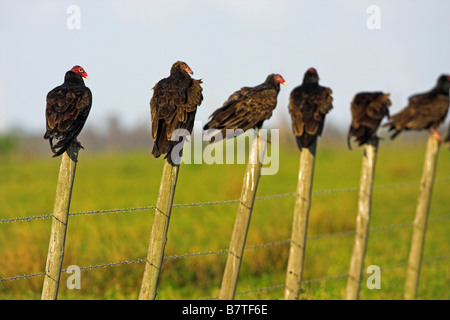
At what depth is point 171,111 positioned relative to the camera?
369 centimetres

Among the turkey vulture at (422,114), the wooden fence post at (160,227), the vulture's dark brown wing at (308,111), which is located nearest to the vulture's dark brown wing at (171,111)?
the wooden fence post at (160,227)

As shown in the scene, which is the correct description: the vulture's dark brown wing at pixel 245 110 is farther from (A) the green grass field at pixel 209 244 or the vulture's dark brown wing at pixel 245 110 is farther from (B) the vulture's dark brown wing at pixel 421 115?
(B) the vulture's dark brown wing at pixel 421 115

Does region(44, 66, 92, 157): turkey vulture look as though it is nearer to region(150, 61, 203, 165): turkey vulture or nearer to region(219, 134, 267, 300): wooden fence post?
region(150, 61, 203, 165): turkey vulture

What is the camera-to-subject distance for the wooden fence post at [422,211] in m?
5.44

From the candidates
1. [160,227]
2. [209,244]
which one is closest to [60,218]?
[160,227]

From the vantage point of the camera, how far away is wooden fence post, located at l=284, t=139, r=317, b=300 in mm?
4418

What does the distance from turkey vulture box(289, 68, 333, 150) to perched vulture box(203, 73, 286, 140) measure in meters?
0.16

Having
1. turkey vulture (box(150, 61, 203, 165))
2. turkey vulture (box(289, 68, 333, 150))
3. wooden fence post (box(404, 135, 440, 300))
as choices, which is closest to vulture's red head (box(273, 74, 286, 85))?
turkey vulture (box(289, 68, 333, 150))

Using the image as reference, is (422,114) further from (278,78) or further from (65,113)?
(65,113)

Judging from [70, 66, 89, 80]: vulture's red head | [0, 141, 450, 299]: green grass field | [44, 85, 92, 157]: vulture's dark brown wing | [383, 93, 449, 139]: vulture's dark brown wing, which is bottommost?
[0, 141, 450, 299]: green grass field

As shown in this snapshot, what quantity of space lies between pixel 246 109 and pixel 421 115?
6.14ft

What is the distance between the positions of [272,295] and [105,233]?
2544 mm

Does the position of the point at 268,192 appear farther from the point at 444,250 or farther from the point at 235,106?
the point at 235,106

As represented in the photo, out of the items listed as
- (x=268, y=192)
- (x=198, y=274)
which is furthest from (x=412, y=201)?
(x=198, y=274)
